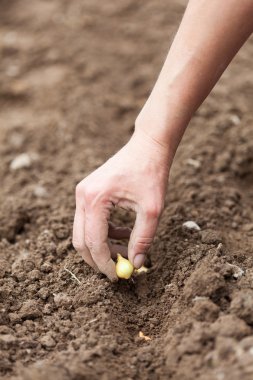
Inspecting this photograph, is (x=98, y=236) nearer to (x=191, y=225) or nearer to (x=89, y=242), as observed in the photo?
(x=89, y=242)

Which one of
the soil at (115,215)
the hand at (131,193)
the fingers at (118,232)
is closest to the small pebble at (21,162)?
the soil at (115,215)

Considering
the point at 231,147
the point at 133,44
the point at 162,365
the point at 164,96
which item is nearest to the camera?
the point at 162,365

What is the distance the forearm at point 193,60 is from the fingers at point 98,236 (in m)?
0.32

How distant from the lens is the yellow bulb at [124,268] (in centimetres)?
206

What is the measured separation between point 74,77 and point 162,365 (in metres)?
2.55

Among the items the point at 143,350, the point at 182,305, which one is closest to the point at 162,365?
the point at 143,350

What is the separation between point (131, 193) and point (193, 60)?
0.47 meters

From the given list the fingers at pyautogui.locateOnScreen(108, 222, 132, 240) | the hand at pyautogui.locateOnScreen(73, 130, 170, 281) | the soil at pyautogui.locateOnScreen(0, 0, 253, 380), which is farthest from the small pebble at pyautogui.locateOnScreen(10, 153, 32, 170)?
the hand at pyautogui.locateOnScreen(73, 130, 170, 281)

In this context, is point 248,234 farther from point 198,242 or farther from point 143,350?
point 143,350

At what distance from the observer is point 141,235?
1979mm

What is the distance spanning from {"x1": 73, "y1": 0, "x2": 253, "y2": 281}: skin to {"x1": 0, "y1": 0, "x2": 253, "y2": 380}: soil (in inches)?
8.0

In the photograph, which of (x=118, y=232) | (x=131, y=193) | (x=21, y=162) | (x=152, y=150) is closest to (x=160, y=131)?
Result: (x=152, y=150)

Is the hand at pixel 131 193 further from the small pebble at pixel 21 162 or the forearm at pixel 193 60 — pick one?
the small pebble at pixel 21 162

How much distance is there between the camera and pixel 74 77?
12.9 ft
